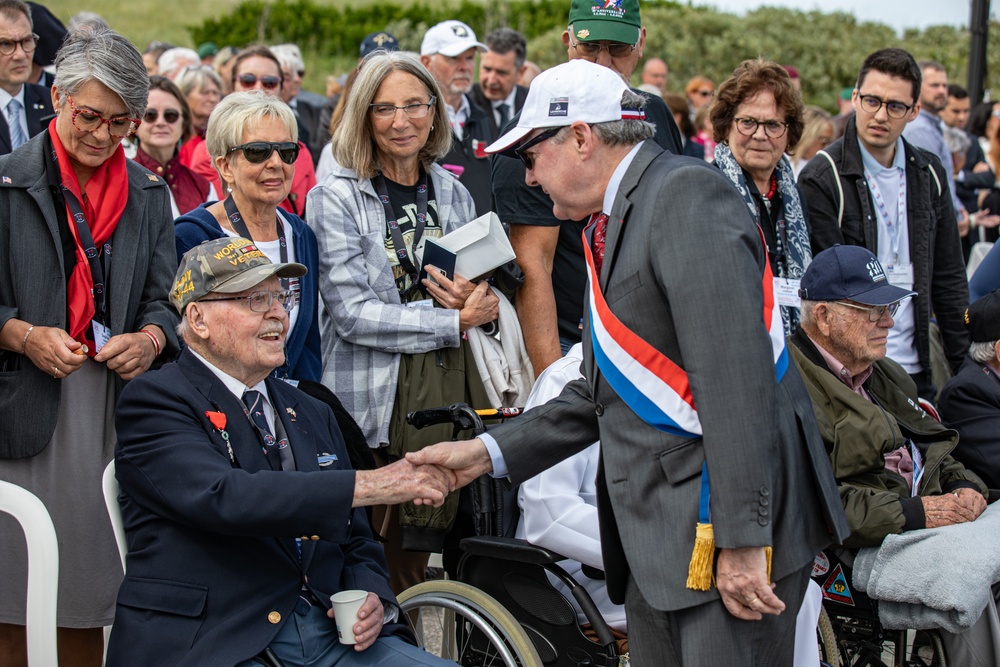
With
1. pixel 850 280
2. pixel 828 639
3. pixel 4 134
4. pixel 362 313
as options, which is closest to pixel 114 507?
pixel 362 313

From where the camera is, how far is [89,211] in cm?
358

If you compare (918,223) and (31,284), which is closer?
(31,284)

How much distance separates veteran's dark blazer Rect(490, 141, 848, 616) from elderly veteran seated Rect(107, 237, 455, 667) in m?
0.64

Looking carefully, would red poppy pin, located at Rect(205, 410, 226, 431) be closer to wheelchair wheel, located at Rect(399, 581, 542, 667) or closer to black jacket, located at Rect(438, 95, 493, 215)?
wheelchair wheel, located at Rect(399, 581, 542, 667)

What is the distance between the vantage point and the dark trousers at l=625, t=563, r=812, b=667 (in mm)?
2449

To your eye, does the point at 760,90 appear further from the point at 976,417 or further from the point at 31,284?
the point at 31,284

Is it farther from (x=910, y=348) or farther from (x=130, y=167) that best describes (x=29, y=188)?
(x=910, y=348)

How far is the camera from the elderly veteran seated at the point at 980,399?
4309 millimetres

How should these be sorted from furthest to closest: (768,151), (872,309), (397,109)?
(768,151), (397,109), (872,309)

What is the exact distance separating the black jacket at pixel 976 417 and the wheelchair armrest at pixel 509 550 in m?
1.88

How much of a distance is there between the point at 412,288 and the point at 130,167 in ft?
3.59

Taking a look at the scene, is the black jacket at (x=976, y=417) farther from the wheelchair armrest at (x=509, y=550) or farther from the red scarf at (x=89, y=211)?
the red scarf at (x=89, y=211)

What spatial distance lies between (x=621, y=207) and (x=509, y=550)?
1330 millimetres

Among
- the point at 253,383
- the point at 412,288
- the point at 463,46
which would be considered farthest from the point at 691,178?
the point at 463,46
